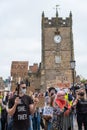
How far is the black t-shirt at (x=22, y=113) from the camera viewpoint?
10.7m

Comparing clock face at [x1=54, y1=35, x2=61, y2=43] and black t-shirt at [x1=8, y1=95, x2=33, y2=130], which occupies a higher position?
clock face at [x1=54, y1=35, x2=61, y2=43]

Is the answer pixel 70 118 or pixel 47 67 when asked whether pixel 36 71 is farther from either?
pixel 70 118

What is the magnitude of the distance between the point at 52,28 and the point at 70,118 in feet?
243

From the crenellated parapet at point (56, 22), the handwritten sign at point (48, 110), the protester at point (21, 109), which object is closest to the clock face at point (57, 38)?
the crenellated parapet at point (56, 22)

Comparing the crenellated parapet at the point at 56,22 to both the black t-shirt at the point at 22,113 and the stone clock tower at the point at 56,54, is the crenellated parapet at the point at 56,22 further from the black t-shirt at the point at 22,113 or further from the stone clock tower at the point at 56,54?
the black t-shirt at the point at 22,113

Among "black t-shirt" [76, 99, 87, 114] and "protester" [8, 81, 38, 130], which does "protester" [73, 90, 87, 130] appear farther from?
"protester" [8, 81, 38, 130]

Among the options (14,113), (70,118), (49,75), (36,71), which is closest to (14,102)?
(14,113)

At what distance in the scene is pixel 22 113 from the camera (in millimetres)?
10742

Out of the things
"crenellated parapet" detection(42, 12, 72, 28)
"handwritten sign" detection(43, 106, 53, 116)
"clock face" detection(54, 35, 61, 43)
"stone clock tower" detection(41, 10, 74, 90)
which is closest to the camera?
"handwritten sign" detection(43, 106, 53, 116)

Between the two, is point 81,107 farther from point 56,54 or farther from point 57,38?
point 57,38

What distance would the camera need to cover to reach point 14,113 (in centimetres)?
1077

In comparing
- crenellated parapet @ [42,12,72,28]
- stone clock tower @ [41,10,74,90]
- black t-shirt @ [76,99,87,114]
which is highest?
crenellated parapet @ [42,12,72,28]

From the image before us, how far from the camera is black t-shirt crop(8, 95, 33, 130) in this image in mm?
10663

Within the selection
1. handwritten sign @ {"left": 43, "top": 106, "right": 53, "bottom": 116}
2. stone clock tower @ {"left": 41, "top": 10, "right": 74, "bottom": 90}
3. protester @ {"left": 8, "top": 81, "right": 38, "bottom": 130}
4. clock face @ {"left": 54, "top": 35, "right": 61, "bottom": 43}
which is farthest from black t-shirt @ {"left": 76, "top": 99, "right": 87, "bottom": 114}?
clock face @ {"left": 54, "top": 35, "right": 61, "bottom": 43}
